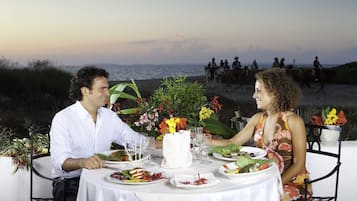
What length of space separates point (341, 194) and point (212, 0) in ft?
9.66

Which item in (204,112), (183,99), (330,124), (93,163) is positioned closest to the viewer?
(93,163)

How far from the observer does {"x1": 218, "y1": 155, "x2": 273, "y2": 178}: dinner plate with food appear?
2.23 metres

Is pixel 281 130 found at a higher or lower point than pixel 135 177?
higher

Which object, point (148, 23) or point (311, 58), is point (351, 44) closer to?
point (311, 58)

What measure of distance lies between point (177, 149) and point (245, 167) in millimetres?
327

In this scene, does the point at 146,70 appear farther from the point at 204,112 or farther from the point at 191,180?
the point at 191,180

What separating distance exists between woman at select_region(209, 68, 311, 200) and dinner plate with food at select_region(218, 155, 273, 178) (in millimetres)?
449

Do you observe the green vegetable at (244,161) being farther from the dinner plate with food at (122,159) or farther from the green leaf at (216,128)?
the green leaf at (216,128)

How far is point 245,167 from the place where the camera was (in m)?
2.28

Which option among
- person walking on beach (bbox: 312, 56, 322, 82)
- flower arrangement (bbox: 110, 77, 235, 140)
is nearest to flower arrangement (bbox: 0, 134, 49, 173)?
flower arrangement (bbox: 110, 77, 235, 140)

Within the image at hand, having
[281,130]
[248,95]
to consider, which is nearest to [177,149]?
[281,130]

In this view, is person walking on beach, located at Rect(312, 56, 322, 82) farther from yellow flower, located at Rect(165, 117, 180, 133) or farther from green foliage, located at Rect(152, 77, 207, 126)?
yellow flower, located at Rect(165, 117, 180, 133)

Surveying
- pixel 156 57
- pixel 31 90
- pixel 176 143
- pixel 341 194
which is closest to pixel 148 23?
pixel 156 57

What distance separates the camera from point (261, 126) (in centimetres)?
303
